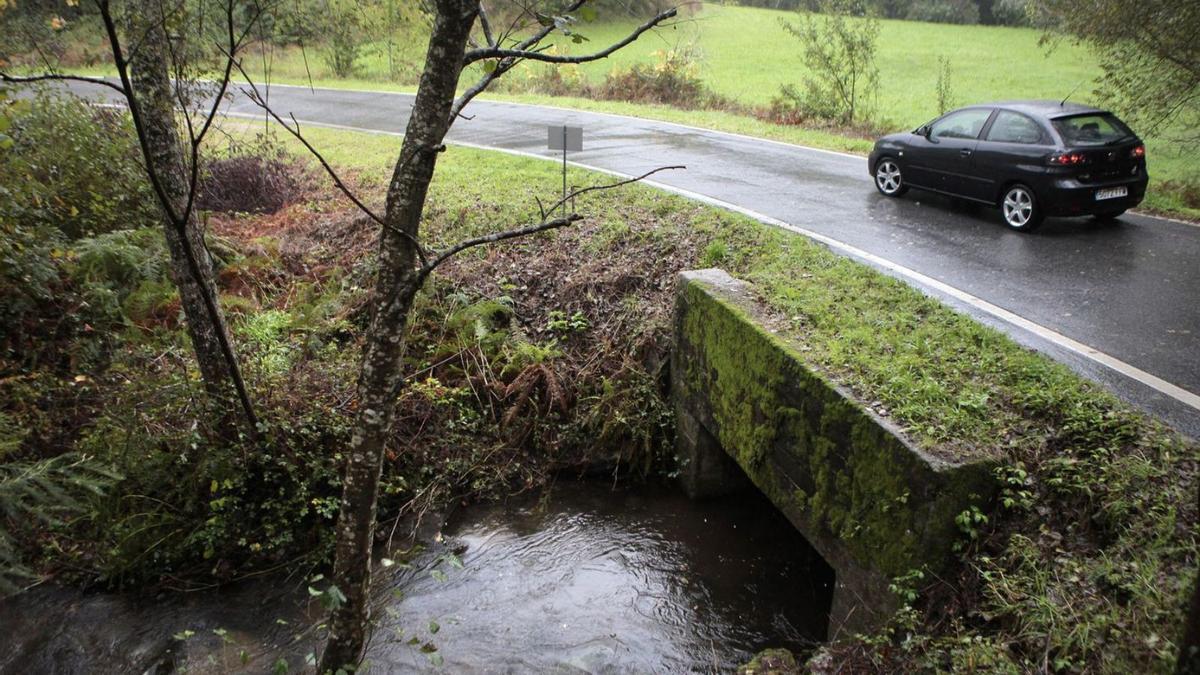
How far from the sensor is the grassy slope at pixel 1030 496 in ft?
11.4

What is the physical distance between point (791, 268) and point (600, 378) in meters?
2.45

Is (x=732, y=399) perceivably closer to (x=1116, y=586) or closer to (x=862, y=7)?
(x=1116, y=586)

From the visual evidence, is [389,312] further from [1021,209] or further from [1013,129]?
[1013,129]

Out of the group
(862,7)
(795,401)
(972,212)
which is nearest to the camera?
(795,401)

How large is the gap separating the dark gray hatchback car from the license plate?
13mm

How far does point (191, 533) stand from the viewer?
632 centimetres

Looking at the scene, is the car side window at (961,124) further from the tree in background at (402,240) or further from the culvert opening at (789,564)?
the tree in background at (402,240)

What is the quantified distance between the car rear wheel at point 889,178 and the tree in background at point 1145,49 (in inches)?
181

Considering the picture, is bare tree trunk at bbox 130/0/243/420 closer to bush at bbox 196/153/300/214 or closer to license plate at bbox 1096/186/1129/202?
bush at bbox 196/153/300/214

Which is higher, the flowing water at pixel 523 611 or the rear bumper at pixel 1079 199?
the rear bumper at pixel 1079 199

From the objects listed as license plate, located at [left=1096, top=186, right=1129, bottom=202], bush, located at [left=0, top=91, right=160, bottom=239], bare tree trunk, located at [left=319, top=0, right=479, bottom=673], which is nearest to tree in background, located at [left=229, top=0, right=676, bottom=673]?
bare tree trunk, located at [left=319, top=0, right=479, bottom=673]

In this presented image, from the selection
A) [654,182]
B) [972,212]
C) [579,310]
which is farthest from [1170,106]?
[579,310]

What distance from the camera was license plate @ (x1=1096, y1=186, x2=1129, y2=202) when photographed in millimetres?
9305

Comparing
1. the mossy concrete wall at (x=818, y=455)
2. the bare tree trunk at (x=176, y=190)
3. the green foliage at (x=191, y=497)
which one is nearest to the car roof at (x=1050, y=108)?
the mossy concrete wall at (x=818, y=455)
